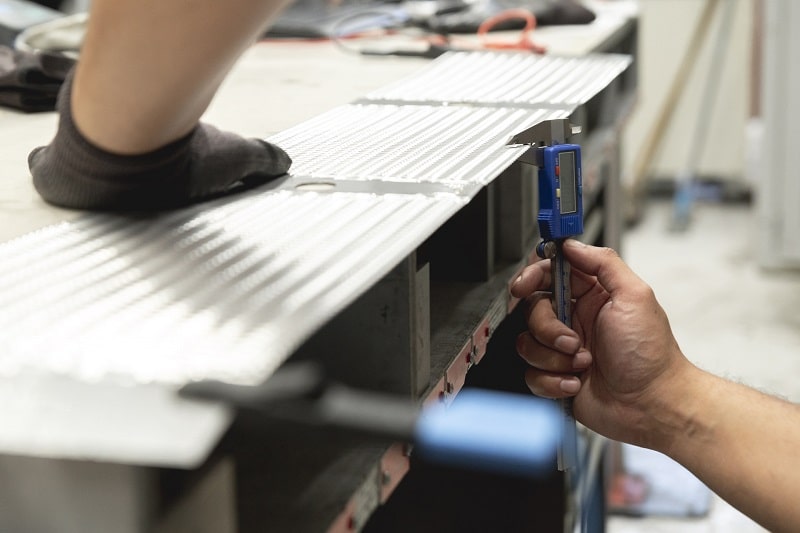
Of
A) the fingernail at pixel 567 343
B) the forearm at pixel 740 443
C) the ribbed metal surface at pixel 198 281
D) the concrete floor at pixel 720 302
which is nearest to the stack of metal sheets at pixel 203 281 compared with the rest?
the ribbed metal surface at pixel 198 281

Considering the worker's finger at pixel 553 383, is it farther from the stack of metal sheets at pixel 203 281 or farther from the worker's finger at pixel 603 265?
the stack of metal sheets at pixel 203 281

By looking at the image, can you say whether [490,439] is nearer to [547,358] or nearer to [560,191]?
[560,191]

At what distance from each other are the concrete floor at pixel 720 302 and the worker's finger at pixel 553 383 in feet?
4.32

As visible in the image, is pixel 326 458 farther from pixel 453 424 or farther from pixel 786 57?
pixel 786 57

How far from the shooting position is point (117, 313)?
598 millimetres

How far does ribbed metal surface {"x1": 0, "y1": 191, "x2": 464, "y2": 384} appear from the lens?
531 mm

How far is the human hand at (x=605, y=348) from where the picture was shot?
109cm

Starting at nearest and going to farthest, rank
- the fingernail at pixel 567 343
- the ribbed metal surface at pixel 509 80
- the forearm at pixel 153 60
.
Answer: the forearm at pixel 153 60
the fingernail at pixel 567 343
the ribbed metal surface at pixel 509 80

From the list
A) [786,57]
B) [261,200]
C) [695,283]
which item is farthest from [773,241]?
[261,200]

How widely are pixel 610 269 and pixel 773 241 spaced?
2.92 meters

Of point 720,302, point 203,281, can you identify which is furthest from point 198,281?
point 720,302

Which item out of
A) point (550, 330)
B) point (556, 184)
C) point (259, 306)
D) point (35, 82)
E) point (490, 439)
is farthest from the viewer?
point (35, 82)

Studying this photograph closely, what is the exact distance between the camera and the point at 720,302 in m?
3.54

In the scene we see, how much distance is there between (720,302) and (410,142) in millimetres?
2756
